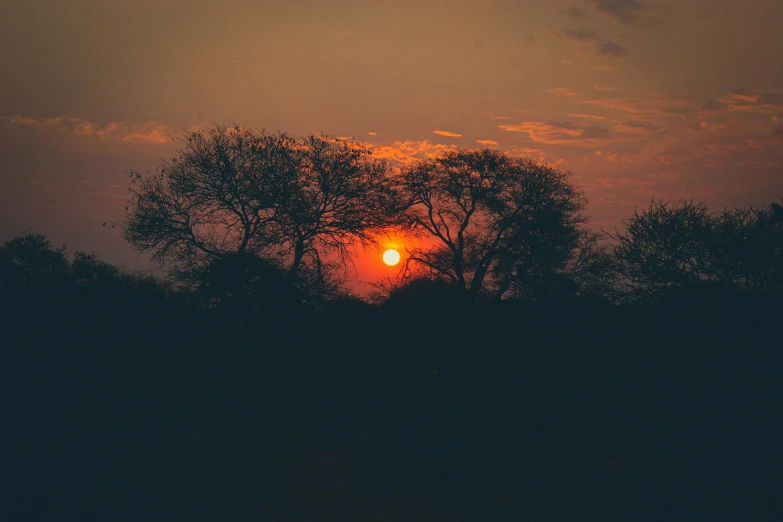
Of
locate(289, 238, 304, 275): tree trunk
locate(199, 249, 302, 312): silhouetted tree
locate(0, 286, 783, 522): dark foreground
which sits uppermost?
locate(289, 238, 304, 275): tree trunk

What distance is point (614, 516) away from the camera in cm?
1395

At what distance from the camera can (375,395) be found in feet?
78.0

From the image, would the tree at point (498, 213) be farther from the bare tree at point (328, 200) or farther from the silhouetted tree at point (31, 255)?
the silhouetted tree at point (31, 255)

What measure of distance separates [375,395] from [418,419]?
125 inches

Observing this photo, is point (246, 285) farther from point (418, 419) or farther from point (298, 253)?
point (418, 419)

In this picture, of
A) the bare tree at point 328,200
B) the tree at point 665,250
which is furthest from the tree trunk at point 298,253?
the tree at point 665,250

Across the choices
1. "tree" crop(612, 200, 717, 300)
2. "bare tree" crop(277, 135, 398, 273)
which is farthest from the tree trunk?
"tree" crop(612, 200, 717, 300)

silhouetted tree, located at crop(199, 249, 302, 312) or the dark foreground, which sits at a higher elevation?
silhouetted tree, located at crop(199, 249, 302, 312)

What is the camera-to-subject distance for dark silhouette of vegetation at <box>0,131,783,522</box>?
47.0 feet

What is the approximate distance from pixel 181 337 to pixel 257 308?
23.8ft

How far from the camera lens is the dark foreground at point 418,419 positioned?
46.3 ft

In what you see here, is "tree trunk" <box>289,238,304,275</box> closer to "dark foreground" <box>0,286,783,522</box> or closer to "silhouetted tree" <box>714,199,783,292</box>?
"dark foreground" <box>0,286,783,522</box>

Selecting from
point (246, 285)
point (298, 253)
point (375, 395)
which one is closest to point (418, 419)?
point (375, 395)

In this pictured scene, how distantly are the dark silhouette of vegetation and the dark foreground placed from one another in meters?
0.07
